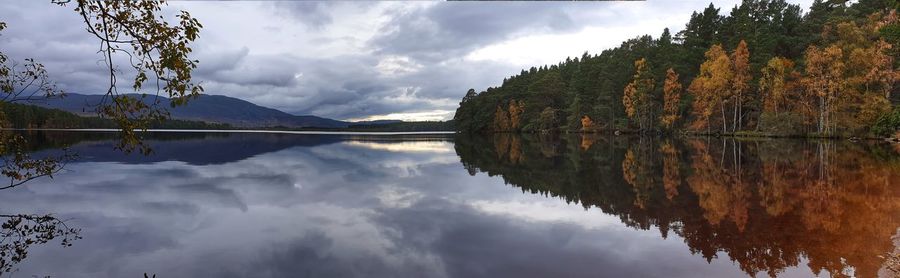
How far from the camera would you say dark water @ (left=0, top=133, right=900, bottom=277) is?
8.70 metres

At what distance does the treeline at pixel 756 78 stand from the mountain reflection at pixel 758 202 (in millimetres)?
9173

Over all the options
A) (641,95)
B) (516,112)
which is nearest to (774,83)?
(641,95)

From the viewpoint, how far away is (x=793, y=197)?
1518 centimetres

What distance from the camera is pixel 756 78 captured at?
60938mm

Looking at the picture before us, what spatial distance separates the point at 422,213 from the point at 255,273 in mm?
6081

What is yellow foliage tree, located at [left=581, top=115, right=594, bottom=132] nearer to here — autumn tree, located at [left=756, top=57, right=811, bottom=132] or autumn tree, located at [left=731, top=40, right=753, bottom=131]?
autumn tree, located at [left=731, top=40, right=753, bottom=131]

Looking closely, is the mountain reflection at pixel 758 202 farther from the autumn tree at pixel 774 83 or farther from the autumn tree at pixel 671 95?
the autumn tree at pixel 671 95

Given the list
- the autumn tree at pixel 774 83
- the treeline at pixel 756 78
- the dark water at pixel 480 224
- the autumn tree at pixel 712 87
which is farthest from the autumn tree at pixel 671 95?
the dark water at pixel 480 224

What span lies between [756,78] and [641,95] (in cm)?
1732

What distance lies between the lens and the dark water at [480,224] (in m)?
8.70

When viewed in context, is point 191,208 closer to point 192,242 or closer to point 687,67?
point 192,242

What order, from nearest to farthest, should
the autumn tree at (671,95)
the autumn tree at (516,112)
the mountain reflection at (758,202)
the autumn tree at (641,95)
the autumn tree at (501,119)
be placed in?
the mountain reflection at (758,202) → the autumn tree at (671,95) → the autumn tree at (641,95) → the autumn tree at (516,112) → the autumn tree at (501,119)

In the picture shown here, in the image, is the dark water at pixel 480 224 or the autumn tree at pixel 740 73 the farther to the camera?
the autumn tree at pixel 740 73

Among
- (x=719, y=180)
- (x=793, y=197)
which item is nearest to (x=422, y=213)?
(x=793, y=197)
